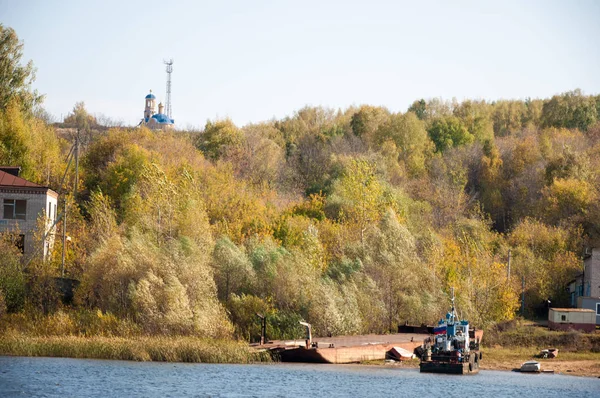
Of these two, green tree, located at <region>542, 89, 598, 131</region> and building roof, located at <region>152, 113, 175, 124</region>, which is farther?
building roof, located at <region>152, 113, 175, 124</region>

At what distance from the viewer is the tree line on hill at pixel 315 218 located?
67.0 m

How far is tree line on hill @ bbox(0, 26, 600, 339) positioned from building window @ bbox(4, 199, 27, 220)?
3.54 metres

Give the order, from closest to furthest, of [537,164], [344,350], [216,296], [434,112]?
1. [344,350]
2. [216,296]
3. [537,164]
4. [434,112]

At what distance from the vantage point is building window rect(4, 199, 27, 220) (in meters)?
73.6

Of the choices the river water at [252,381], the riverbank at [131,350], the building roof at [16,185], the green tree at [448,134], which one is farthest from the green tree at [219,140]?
the river water at [252,381]

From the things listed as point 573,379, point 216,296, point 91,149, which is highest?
point 91,149

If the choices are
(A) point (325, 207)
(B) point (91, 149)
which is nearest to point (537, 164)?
(A) point (325, 207)

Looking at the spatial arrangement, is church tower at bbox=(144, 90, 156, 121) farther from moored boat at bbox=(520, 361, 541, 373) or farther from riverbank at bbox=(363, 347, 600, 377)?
moored boat at bbox=(520, 361, 541, 373)

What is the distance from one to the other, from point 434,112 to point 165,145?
204 ft

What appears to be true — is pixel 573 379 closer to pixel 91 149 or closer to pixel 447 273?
pixel 447 273

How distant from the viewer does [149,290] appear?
207 feet

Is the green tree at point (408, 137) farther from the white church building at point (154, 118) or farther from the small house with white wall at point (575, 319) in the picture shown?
the small house with white wall at point (575, 319)

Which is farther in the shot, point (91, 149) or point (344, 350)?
point (91, 149)

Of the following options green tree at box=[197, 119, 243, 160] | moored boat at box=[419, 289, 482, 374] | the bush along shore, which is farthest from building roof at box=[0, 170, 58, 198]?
green tree at box=[197, 119, 243, 160]
